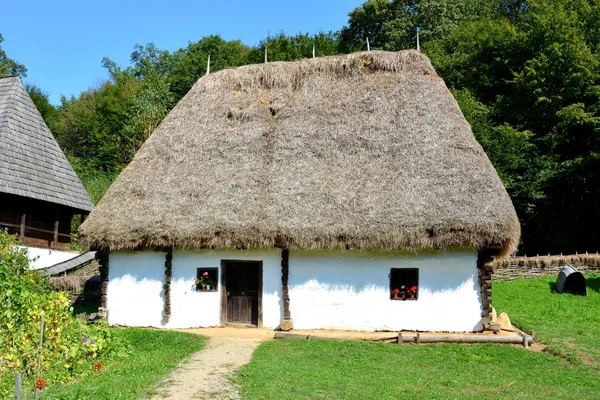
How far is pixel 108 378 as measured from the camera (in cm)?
922

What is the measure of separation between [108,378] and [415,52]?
13.2 meters

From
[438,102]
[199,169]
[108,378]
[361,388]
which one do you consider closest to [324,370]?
[361,388]

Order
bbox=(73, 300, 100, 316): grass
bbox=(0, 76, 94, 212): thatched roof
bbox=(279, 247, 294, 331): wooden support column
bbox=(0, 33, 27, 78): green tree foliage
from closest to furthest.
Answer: bbox=(279, 247, 294, 331): wooden support column
bbox=(73, 300, 100, 316): grass
bbox=(0, 76, 94, 212): thatched roof
bbox=(0, 33, 27, 78): green tree foliage

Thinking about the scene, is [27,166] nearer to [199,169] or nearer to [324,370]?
[199,169]

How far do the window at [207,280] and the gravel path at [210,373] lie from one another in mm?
2302

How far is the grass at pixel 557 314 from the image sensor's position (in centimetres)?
1225

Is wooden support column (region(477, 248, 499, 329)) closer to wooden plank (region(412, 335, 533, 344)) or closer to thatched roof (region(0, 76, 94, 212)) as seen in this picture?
wooden plank (region(412, 335, 533, 344))

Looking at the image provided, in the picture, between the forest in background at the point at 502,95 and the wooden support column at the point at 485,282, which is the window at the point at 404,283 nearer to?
the wooden support column at the point at 485,282

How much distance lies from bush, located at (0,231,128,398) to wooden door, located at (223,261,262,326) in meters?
5.14

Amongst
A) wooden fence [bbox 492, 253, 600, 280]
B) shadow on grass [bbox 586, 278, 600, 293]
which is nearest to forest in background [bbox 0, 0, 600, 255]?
wooden fence [bbox 492, 253, 600, 280]

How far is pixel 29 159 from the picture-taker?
21.2 metres

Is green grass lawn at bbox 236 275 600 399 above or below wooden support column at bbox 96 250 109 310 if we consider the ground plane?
below

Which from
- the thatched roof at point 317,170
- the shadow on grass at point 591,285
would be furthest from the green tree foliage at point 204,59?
the shadow on grass at point 591,285

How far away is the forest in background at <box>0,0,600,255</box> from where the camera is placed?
26.2 meters
